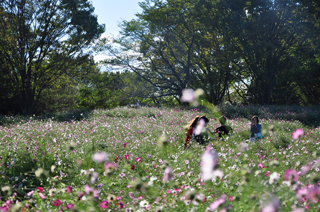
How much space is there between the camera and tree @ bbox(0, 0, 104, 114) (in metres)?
15.0

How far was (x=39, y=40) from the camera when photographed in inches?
620

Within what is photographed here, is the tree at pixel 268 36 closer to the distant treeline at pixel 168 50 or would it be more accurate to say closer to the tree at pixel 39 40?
the distant treeline at pixel 168 50

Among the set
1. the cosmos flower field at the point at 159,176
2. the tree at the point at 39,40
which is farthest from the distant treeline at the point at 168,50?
the cosmos flower field at the point at 159,176

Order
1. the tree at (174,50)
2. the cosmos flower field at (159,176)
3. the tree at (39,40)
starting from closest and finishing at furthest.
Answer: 1. the cosmos flower field at (159,176)
2. the tree at (39,40)
3. the tree at (174,50)

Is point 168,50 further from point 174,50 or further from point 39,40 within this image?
point 39,40

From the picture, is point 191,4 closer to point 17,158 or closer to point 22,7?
point 22,7

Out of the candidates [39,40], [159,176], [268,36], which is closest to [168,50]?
[268,36]

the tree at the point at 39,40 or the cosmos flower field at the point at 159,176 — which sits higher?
the tree at the point at 39,40

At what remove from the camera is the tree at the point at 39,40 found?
14984mm

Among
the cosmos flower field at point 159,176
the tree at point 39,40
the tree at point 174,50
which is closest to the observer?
the cosmos flower field at point 159,176

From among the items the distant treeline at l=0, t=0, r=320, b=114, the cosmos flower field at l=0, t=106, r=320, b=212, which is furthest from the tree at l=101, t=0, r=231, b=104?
the cosmos flower field at l=0, t=106, r=320, b=212

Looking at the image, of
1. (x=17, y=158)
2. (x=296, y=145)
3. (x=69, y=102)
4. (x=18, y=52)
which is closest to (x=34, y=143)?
(x=17, y=158)

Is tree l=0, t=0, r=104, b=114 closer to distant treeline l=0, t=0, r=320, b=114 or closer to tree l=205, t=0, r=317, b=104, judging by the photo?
distant treeline l=0, t=0, r=320, b=114

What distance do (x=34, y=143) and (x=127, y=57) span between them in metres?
18.0
